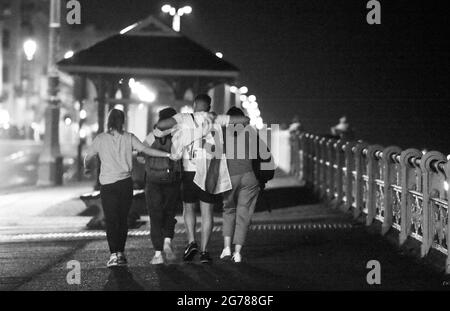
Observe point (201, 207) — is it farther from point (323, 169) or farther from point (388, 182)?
point (323, 169)

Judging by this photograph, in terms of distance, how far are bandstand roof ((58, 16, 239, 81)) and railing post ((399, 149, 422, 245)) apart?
602cm

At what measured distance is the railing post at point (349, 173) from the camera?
17109mm

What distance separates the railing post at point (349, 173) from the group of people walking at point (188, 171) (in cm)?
616

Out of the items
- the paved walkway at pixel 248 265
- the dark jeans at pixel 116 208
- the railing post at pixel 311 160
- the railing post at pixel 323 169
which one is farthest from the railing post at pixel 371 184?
the railing post at pixel 311 160

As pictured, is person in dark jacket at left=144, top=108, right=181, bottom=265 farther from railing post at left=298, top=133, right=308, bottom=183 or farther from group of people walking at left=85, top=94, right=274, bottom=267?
railing post at left=298, top=133, right=308, bottom=183

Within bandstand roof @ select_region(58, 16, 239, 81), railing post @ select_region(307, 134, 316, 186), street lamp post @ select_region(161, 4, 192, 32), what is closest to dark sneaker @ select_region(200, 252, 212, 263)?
bandstand roof @ select_region(58, 16, 239, 81)

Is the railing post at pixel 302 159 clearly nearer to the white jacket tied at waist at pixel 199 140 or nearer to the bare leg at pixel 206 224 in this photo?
the bare leg at pixel 206 224

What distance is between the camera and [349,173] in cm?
1736

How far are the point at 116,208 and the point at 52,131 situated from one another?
16049 millimetres

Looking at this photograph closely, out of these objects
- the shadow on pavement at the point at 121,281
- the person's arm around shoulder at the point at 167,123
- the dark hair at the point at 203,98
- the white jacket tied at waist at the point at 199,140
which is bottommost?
the shadow on pavement at the point at 121,281

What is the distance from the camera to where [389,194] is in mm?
13492

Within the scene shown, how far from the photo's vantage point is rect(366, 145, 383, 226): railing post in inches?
573
